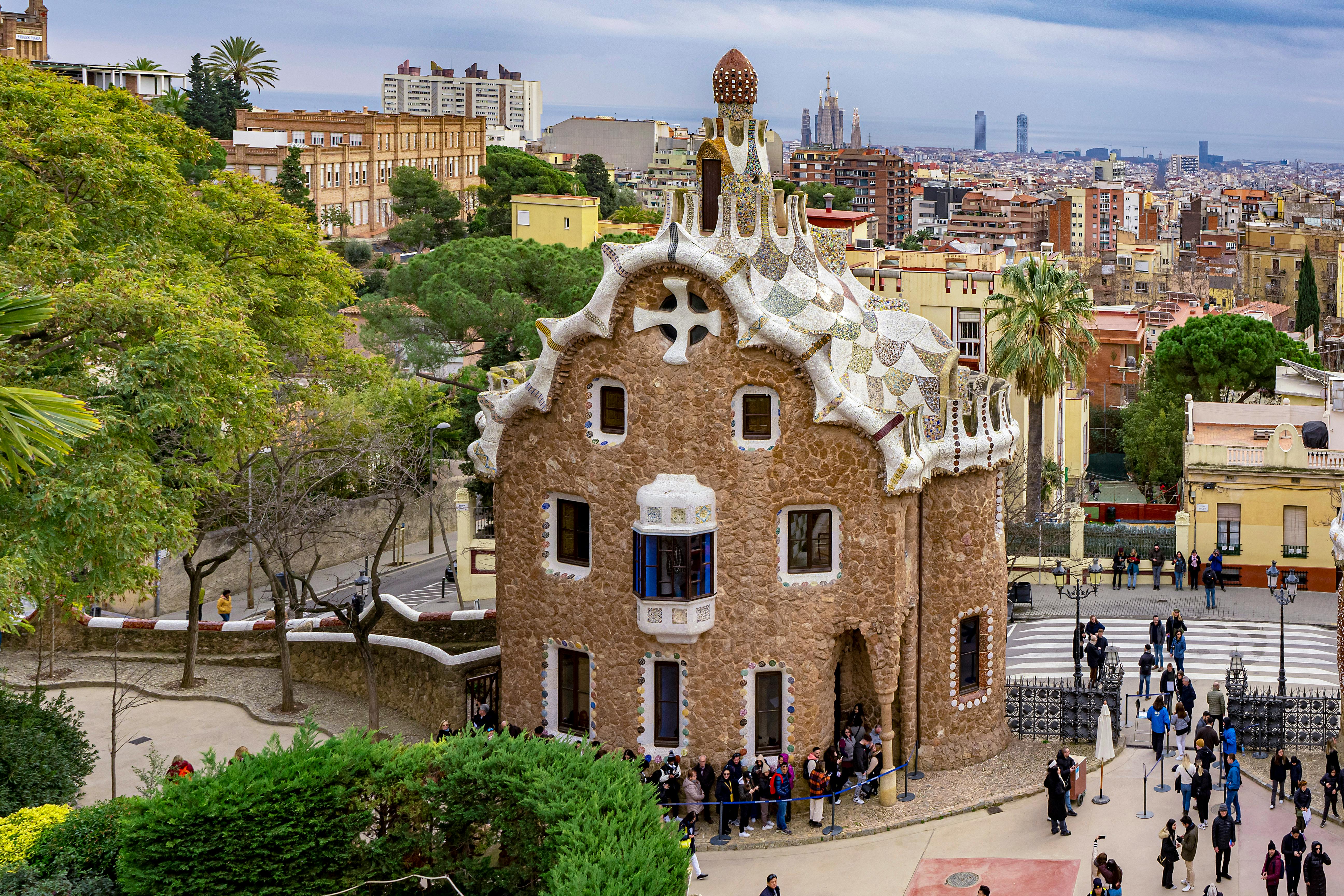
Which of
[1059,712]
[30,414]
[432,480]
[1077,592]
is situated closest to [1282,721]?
[1059,712]

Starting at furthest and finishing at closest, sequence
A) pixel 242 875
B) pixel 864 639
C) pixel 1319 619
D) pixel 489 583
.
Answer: pixel 489 583
pixel 1319 619
pixel 864 639
pixel 242 875

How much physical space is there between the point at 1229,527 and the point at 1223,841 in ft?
79.4

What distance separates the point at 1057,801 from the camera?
3238 cm

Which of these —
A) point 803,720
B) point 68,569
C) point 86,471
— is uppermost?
point 86,471

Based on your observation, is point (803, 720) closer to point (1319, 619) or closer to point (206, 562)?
point (206, 562)

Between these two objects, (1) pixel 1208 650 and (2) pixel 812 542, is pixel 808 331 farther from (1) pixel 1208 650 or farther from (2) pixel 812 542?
(1) pixel 1208 650

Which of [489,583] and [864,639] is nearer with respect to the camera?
[864,639]

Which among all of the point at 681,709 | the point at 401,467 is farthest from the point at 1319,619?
the point at 401,467

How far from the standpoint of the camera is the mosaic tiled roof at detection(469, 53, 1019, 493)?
33125mm

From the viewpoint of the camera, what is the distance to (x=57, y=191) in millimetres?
34812

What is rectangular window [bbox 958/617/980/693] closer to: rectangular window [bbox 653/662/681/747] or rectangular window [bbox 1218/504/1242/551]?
rectangular window [bbox 653/662/681/747]

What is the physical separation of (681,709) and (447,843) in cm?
740

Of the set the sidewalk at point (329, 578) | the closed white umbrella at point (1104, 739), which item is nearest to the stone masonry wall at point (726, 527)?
the closed white umbrella at point (1104, 739)

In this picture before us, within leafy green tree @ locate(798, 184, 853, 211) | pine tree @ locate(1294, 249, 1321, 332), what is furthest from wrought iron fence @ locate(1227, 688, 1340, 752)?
leafy green tree @ locate(798, 184, 853, 211)
